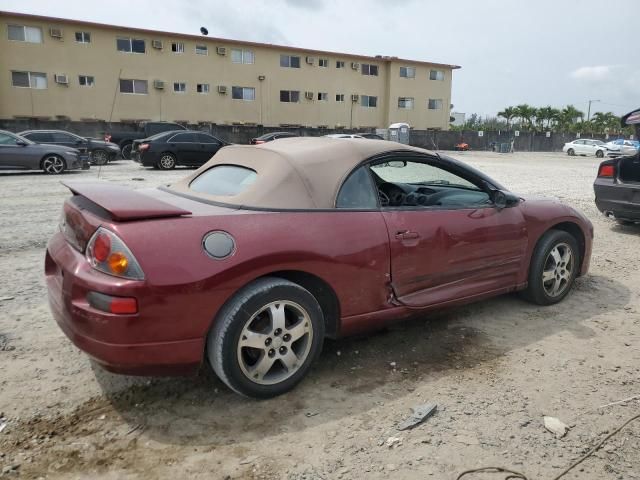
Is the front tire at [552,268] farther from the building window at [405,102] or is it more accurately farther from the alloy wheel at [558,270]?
the building window at [405,102]

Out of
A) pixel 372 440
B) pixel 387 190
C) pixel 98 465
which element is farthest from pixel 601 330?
pixel 98 465

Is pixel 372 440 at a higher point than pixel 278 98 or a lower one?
lower

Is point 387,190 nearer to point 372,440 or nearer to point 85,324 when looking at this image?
point 372,440

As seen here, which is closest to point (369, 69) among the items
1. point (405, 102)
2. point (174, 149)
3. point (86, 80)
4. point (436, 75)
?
point (405, 102)

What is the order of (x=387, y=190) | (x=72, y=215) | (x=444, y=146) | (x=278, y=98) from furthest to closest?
(x=444, y=146) → (x=278, y=98) → (x=387, y=190) → (x=72, y=215)

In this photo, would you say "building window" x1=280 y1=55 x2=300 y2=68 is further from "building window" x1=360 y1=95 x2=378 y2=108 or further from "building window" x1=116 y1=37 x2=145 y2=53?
"building window" x1=116 y1=37 x2=145 y2=53

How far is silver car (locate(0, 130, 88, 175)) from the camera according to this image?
44.2ft

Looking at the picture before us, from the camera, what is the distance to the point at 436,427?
261 centimetres

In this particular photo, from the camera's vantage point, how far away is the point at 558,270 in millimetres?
4391

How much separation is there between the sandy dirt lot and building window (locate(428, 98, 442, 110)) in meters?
41.6

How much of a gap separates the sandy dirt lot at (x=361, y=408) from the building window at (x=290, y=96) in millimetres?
34748

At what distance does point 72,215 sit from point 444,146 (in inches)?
1572

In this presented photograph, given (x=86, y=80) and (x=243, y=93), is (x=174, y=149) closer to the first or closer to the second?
(x=86, y=80)

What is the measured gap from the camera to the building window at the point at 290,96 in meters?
37.1
